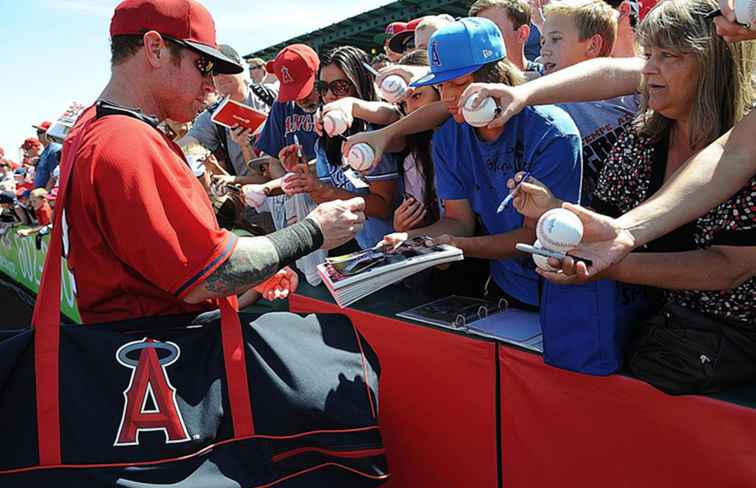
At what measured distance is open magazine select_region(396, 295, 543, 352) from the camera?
1964 mm

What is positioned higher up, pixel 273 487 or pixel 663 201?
pixel 663 201

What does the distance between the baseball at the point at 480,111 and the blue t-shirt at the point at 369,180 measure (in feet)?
3.61

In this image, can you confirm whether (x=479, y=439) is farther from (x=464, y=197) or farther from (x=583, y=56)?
(x=583, y=56)

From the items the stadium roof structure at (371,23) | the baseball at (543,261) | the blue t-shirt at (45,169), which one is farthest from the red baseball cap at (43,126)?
the baseball at (543,261)

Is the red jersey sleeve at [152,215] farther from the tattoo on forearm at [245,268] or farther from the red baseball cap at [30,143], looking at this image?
the red baseball cap at [30,143]

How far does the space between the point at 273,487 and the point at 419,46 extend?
112 inches

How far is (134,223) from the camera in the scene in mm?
1407

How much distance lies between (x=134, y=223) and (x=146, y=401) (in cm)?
43

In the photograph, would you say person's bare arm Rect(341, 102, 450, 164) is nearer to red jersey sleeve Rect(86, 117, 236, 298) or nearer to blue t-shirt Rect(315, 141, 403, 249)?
blue t-shirt Rect(315, 141, 403, 249)

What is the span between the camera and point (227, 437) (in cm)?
148

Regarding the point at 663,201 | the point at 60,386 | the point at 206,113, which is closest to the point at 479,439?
the point at 663,201

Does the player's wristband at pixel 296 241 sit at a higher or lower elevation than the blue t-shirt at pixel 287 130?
lower

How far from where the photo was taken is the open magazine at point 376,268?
1.83 m

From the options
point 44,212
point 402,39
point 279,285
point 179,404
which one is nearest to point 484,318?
point 279,285
